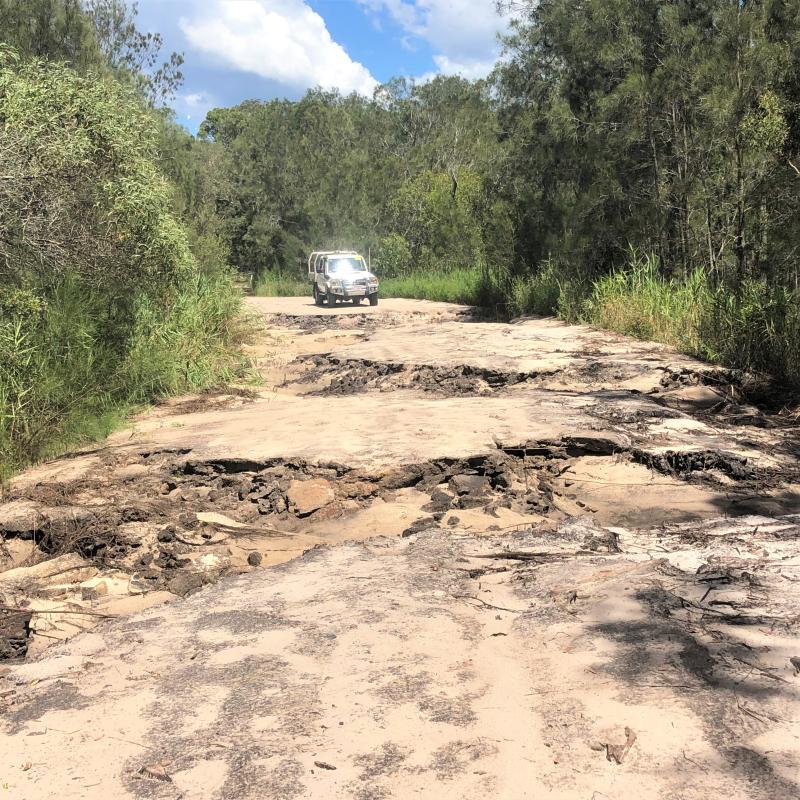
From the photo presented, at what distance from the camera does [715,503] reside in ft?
19.2

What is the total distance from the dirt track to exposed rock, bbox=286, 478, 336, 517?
2 cm

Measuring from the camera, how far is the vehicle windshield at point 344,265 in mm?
28172

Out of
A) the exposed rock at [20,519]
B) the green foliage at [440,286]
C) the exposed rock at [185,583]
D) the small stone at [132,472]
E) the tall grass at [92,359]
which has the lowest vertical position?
the exposed rock at [185,583]

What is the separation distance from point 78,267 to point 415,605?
255 inches

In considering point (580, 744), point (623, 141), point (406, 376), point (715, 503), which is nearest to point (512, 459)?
point (715, 503)

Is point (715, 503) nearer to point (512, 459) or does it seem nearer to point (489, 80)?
point (512, 459)

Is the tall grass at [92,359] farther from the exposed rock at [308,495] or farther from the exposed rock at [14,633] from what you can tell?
the exposed rock at [14,633]

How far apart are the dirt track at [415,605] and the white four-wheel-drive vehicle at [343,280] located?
62.1 ft

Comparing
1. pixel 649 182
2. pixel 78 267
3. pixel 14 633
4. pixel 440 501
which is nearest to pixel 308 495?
pixel 440 501

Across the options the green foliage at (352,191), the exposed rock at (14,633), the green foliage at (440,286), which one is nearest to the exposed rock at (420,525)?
the exposed rock at (14,633)

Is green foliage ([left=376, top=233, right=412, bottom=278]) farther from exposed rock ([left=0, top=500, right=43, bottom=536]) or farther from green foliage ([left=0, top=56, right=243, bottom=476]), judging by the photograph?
exposed rock ([left=0, top=500, right=43, bottom=536])

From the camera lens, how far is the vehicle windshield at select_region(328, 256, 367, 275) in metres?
28.2

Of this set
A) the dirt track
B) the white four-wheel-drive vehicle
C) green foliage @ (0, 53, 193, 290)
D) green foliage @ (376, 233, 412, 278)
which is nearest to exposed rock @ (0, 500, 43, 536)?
the dirt track

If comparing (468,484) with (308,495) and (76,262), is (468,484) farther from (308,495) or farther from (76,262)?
(76,262)
